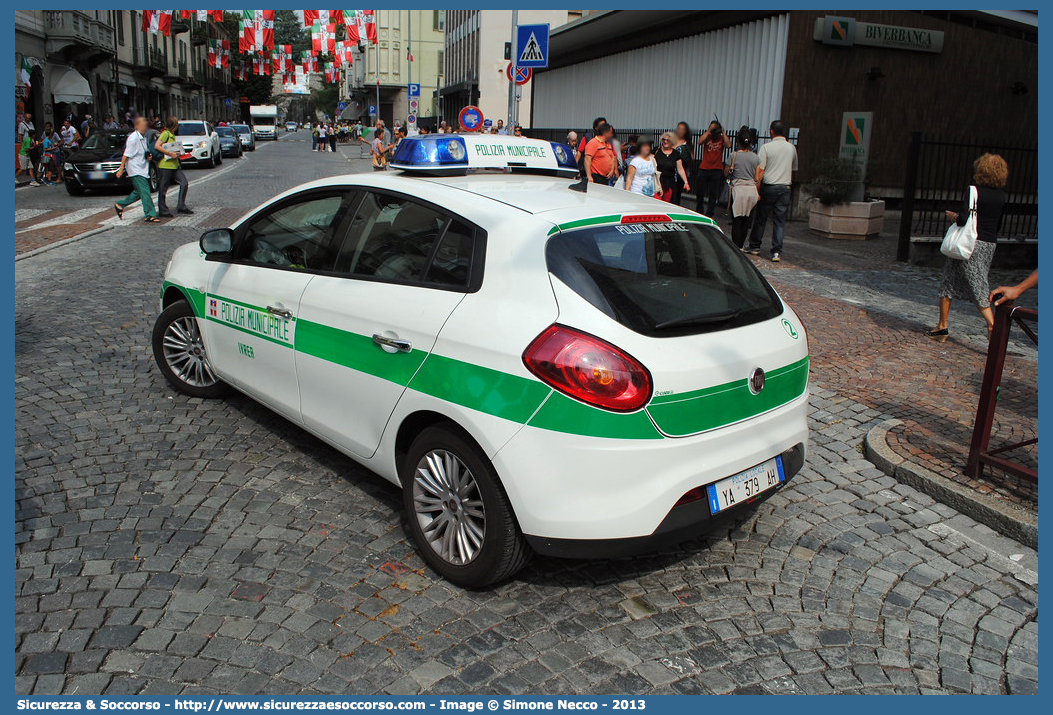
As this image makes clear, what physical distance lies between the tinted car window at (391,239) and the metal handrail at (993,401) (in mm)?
2804

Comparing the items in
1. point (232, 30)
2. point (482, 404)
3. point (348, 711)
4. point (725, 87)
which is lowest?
point (348, 711)

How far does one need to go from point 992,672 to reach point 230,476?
3.45 meters

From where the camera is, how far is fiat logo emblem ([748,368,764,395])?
10.8 ft

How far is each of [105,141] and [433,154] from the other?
67.9 feet

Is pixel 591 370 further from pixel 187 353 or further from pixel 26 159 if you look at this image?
pixel 26 159

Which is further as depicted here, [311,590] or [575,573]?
[575,573]

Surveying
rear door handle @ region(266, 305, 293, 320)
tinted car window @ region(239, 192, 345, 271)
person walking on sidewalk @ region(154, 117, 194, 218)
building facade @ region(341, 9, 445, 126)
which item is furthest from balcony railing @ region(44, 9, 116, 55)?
building facade @ region(341, 9, 445, 126)

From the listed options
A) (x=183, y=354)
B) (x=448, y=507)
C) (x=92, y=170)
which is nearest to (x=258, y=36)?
(x=92, y=170)

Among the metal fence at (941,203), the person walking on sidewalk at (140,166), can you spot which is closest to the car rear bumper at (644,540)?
the metal fence at (941,203)

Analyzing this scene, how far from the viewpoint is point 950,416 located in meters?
5.46

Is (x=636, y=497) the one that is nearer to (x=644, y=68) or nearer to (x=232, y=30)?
(x=644, y=68)

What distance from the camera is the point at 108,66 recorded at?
43438 mm

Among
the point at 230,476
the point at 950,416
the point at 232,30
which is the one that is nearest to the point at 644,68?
the point at 950,416

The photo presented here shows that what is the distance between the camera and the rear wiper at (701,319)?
3181 mm
